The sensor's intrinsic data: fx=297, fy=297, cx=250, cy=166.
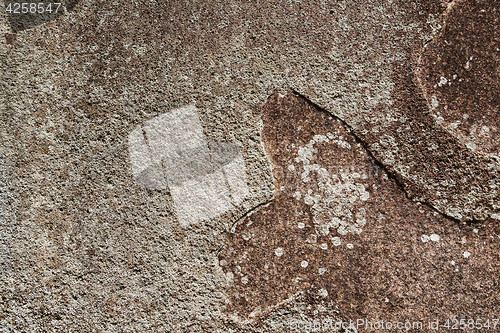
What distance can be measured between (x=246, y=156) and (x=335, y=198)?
1.53ft

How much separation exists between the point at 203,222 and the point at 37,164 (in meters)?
0.89

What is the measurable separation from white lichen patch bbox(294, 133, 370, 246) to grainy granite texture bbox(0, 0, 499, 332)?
0.01m

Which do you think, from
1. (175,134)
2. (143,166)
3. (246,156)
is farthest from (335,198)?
(143,166)

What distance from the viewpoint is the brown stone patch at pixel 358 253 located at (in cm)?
135

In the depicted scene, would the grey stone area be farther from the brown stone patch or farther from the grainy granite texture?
the brown stone patch

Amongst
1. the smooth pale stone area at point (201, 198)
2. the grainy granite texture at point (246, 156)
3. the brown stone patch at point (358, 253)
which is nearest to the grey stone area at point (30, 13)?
the grainy granite texture at point (246, 156)

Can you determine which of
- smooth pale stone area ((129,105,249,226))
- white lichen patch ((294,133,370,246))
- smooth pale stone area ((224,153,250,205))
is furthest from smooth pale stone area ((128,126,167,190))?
white lichen patch ((294,133,370,246))

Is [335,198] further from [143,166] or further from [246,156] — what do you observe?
[143,166]

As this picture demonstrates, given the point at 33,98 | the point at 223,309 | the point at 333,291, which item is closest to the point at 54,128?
the point at 33,98

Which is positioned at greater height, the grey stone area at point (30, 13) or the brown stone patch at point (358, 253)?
the grey stone area at point (30, 13)

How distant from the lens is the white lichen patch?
4.56 ft

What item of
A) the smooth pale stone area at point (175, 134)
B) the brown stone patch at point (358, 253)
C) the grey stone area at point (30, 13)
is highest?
the grey stone area at point (30, 13)

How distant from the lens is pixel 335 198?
4.60 ft

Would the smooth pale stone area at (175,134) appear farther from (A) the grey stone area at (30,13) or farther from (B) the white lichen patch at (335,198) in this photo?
(A) the grey stone area at (30,13)
